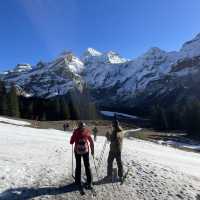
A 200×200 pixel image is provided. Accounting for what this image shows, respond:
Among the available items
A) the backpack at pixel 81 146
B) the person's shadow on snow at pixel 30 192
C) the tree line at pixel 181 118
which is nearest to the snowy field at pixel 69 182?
the person's shadow on snow at pixel 30 192

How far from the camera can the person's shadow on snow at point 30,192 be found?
1272 cm

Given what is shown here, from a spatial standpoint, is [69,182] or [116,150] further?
[116,150]

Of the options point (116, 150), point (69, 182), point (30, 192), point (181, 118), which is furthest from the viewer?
point (181, 118)

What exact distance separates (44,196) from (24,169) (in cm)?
346

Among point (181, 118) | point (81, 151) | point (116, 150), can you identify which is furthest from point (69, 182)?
point (181, 118)

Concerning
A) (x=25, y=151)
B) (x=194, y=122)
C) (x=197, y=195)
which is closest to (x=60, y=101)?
(x=194, y=122)

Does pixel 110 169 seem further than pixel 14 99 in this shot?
No

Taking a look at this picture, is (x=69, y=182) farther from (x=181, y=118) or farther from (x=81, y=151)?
(x=181, y=118)

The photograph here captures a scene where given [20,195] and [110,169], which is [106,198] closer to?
[110,169]

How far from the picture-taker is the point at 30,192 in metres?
13.3

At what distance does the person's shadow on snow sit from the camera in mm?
12716

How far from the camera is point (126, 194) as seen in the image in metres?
14.0

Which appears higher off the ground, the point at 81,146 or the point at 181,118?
the point at 181,118

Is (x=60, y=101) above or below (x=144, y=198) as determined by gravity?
above
